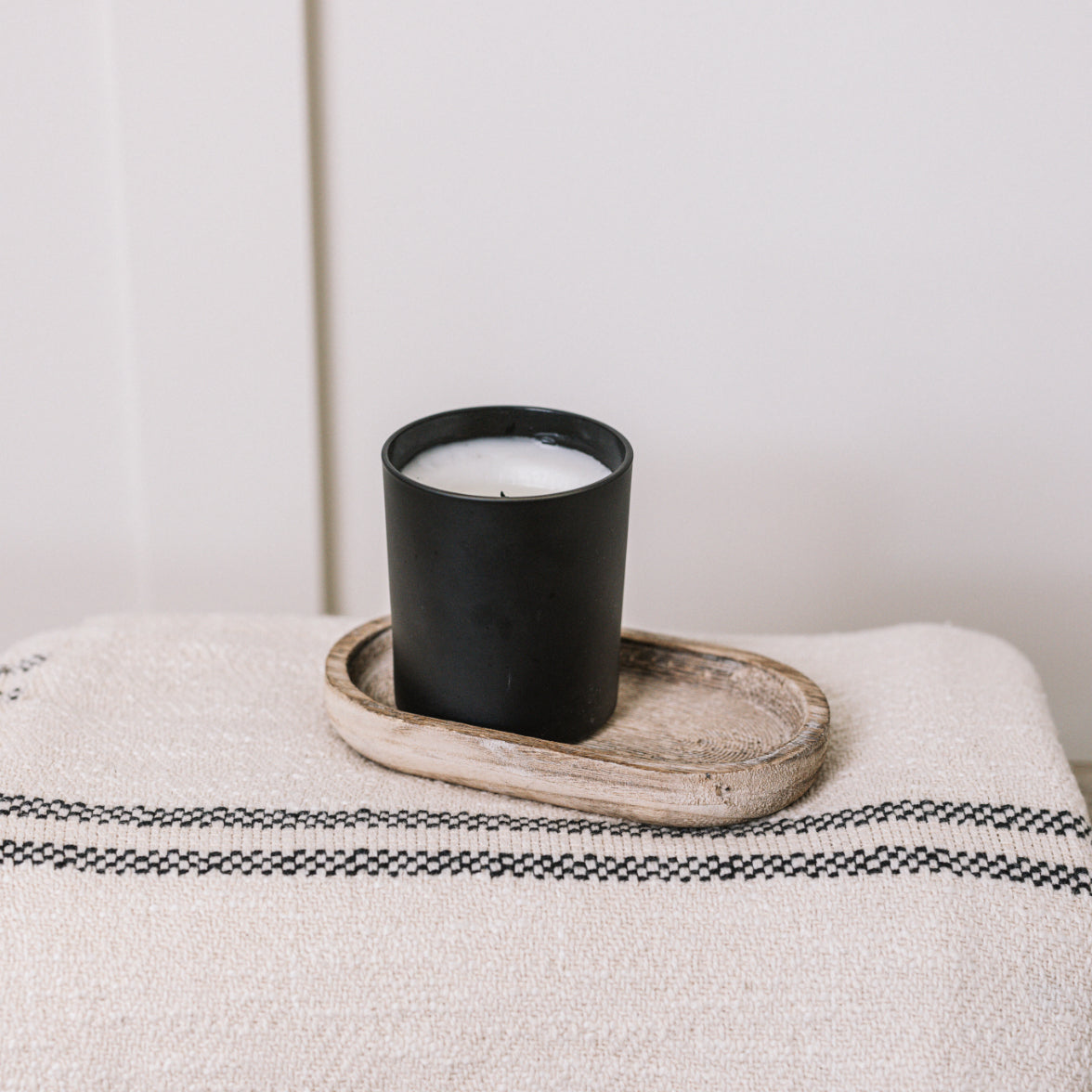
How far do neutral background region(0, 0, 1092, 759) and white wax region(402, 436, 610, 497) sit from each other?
279 mm

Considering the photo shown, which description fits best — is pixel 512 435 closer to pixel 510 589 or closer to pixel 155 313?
pixel 510 589

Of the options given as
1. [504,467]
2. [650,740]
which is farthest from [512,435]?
[650,740]

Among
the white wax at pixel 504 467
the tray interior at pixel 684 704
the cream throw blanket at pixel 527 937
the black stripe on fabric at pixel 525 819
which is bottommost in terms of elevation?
the cream throw blanket at pixel 527 937

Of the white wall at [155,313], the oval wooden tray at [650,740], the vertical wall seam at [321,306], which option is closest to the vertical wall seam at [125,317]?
the white wall at [155,313]

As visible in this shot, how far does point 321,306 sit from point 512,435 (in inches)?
12.2

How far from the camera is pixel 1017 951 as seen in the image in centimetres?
42

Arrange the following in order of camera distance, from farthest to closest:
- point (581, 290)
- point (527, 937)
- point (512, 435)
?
1. point (581, 290)
2. point (512, 435)
3. point (527, 937)

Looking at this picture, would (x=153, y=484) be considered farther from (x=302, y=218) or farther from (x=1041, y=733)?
(x=1041, y=733)

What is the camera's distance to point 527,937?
0.42 metres

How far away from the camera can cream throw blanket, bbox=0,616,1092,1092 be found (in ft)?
1.33

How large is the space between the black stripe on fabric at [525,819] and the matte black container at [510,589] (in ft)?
0.15

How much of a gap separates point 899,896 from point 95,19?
0.67 m

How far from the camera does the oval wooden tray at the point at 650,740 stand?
18.1 inches

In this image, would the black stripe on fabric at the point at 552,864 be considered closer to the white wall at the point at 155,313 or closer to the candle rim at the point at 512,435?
the candle rim at the point at 512,435
